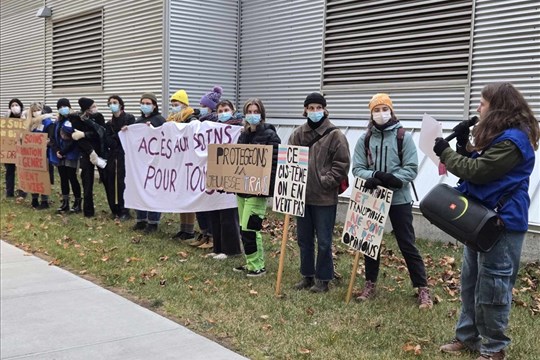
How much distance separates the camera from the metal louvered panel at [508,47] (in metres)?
9.19

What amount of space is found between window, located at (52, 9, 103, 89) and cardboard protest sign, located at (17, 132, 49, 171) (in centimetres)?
586

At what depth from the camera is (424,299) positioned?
579cm

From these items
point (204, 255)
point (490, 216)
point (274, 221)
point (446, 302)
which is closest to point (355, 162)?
point (446, 302)

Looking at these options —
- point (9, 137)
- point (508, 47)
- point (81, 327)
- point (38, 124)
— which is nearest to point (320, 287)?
point (81, 327)

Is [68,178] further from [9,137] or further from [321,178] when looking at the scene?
[321,178]

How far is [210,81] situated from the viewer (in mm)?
14617

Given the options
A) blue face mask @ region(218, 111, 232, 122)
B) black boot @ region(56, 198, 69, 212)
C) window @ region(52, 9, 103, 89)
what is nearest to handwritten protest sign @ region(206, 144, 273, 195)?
blue face mask @ region(218, 111, 232, 122)

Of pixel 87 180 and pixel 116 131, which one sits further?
pixel 87 180

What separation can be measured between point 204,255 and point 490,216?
15.4 ft

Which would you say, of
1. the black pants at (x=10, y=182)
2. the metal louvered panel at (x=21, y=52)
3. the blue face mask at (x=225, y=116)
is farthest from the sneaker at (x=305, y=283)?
the metal louvered panel at (x=21, y=52)

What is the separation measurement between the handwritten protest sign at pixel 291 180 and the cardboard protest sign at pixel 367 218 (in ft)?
1.70

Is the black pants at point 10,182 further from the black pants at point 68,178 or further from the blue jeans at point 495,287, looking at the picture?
the blue jeans at point 495,287

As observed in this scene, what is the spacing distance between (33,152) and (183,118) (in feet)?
13.1

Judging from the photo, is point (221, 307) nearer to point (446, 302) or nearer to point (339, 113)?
point (446, 302)
